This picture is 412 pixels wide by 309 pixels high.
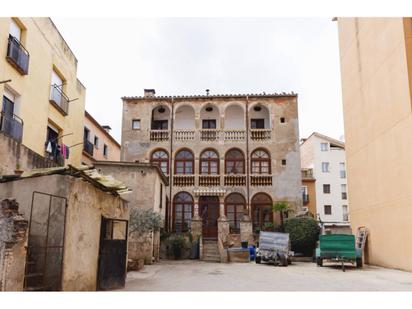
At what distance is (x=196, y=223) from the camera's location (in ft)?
82.6

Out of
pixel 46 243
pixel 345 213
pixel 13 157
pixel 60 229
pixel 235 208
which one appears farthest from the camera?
pixel 345 213

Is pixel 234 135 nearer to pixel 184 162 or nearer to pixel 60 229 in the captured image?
pixel 184 162

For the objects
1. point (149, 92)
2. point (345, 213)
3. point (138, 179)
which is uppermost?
point (149, 92)

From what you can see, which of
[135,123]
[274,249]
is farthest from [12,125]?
[135,123]

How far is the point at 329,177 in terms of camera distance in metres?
46.5

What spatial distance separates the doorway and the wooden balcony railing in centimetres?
440

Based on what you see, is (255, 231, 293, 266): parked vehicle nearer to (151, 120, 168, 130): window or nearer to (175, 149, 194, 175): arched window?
(175, 149, 194, 175): arched window

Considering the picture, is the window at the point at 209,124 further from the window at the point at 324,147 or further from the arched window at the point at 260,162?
the window at the point at 324,147

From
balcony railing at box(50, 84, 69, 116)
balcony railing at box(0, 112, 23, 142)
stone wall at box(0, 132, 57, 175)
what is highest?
balcony railing at box(50, 84, 69, 116)

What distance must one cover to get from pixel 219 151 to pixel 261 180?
3650 mm

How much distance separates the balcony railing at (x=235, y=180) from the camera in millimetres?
28297

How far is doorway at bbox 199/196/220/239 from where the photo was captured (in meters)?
27.9

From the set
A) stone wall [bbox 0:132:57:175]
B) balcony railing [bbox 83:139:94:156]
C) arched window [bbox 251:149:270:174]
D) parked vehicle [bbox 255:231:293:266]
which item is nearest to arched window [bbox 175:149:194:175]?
arched window [bbox 251:149:270:174]

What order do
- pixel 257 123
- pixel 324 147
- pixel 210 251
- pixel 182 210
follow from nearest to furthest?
pixel 210 251
pixel 182 210
pixel 257 123
pixel 324 147
